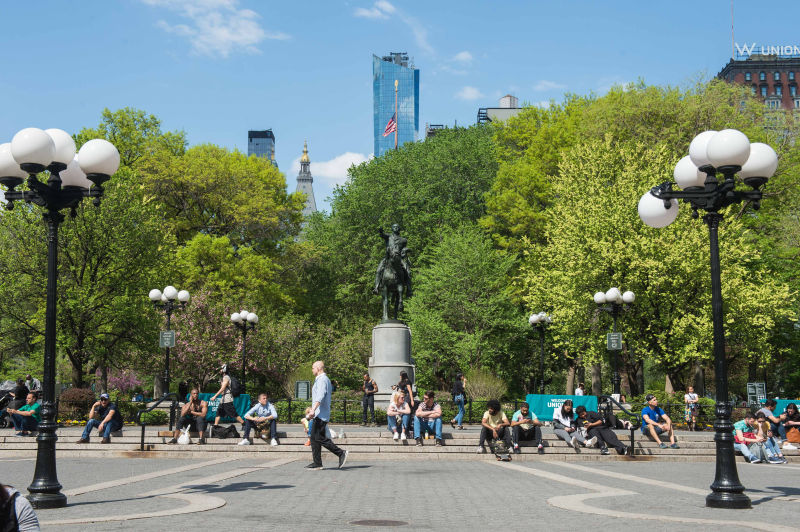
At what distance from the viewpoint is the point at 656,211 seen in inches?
436

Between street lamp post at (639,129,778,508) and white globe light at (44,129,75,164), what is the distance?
26.5 ft

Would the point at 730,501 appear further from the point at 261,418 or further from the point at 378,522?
Answer: the point at 261,418

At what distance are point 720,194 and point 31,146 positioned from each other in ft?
29.2

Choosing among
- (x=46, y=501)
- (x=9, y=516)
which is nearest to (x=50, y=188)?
(x=46, y=501)

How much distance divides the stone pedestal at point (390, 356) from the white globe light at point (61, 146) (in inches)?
743

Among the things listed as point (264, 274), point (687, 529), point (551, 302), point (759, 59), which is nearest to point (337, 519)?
point (687, 529)

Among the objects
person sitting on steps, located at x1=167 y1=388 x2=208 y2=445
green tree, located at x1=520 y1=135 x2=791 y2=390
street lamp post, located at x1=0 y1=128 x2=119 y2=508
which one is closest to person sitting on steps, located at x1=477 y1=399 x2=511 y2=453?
person sitting on steps, located at x1=167 y1=388 x2=208 y2=445

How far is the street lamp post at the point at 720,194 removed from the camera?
9.22 m

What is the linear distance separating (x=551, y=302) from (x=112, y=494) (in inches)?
1087

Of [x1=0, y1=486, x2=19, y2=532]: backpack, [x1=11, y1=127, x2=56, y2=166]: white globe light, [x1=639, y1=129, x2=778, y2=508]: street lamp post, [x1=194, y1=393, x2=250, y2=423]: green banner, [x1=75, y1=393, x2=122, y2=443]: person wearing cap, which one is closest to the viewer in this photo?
[x1=0, y1=486, x2=19, y2=532]: backpack

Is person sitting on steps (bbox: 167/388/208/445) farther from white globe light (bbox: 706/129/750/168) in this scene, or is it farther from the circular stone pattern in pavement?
white globe light (bbox: 706/129/750/168)

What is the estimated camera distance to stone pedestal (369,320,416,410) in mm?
27828

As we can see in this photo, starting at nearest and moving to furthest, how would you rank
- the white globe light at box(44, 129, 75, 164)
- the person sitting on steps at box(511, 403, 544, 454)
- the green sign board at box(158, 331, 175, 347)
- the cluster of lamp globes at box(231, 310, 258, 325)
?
the white globe light at box(44, 129, 75, 164)
the person sitting on steps at box(511, 403, 544, 454)
the green sign board at box(158, 331, 175, 347)
the cluster of lamp globes at box(231, 310, 258, 325)

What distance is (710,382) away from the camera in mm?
59125
